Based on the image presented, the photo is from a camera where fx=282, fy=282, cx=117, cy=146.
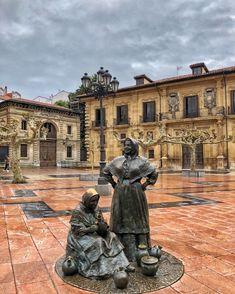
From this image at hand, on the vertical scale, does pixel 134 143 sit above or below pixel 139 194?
above

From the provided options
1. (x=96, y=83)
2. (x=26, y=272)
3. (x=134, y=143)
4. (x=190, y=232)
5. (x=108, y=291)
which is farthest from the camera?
(x=96, y=83)

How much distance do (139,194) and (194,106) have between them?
25.4m

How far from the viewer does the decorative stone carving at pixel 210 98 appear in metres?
25.9

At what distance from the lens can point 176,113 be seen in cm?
2789

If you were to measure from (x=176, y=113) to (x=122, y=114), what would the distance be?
6128mm

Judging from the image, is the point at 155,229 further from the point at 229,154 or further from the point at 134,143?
the point at 229,154

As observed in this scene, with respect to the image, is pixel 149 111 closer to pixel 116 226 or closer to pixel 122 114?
pixel 122 114

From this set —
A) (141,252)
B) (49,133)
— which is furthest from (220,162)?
(141,252)

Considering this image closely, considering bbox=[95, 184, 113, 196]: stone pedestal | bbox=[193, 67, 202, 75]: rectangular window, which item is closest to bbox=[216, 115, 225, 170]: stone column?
bbox=[193, 67, 202, 75]: rectangular window

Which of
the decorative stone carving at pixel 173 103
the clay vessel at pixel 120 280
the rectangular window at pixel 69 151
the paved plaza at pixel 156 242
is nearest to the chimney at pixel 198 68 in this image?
the decorative stone carving at pixel 173 103

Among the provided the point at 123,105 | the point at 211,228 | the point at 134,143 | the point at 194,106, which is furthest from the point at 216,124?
the point at 134,143

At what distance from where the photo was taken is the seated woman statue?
9.69 feet

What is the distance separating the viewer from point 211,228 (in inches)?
200

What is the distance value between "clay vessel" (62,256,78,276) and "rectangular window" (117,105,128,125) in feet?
91.0
